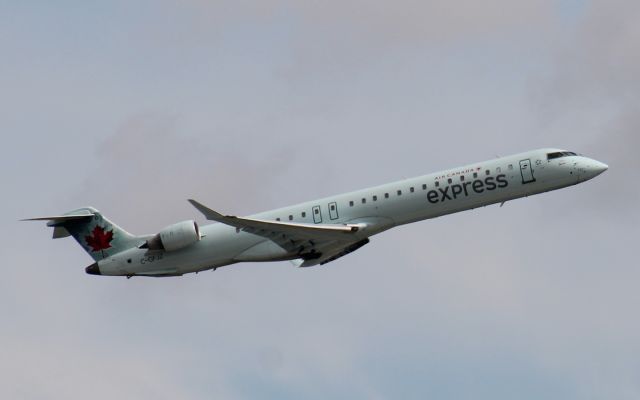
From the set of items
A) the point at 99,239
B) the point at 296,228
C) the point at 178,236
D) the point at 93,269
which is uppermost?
the point at 99,239

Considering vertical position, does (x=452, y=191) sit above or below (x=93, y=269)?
above

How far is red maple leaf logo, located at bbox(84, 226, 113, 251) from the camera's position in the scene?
56469mm

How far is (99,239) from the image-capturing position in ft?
185

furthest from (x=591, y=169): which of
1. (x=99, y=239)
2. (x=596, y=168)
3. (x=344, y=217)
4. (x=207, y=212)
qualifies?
(x=99, y=239)

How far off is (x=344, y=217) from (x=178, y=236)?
23.1 feet

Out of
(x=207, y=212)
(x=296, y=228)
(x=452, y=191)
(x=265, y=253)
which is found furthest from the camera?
(x=265, y=253)

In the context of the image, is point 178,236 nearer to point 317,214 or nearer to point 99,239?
point 99,239

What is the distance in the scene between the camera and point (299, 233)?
168 ft

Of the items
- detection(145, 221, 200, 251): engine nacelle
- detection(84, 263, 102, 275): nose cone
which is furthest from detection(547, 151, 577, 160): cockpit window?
detection(84, 263, 102, 275): nose cone

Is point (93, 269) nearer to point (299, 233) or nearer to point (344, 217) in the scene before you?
point (299, 233)

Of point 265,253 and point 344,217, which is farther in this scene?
point 265,253

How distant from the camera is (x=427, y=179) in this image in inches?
2024

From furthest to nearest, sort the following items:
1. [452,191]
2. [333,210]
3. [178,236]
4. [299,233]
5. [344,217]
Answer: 1. [178,236]
2. [333,210]
3. [344,217]
4. [299,233]
5. [452,191]

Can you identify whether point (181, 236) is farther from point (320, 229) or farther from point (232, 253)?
point (320, 229)
